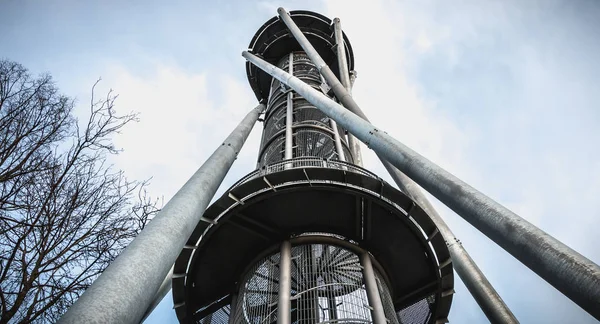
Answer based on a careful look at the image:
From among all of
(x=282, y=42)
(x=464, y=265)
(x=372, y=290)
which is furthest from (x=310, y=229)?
(x=282, y=42)

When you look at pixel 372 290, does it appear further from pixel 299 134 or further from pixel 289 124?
pixel 289 124

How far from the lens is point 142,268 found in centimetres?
343

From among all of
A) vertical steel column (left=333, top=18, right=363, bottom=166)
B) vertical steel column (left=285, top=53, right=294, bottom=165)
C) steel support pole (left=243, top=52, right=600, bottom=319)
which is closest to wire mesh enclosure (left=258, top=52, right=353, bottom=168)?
vertical steel column (left=285, top=53, right=294, bottom=165)

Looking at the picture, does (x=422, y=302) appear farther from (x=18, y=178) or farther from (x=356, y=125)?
(x=18, y=178)

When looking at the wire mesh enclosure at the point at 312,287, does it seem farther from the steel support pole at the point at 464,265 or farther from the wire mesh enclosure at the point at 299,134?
the wire mesh enclosure at the point at 299,134

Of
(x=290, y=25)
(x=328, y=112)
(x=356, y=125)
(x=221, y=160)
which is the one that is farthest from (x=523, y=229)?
(x=290, y=25)

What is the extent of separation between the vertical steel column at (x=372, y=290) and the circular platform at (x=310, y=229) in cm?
52

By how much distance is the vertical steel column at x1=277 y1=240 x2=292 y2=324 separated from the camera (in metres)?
7.84

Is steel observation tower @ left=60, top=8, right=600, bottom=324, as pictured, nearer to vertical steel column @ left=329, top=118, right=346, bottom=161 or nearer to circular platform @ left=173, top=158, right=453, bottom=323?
circular platform @ left=173, top=158, right=453, bottom=323

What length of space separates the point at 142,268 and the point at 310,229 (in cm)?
741

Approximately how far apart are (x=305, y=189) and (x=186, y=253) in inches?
153

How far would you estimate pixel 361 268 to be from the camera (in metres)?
9.88

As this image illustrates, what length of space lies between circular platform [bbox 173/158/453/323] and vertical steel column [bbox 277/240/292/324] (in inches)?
22.6

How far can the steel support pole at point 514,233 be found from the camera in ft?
9.94
